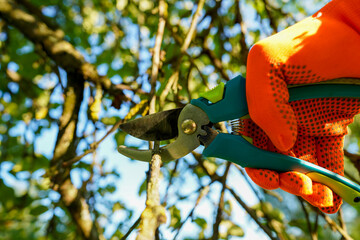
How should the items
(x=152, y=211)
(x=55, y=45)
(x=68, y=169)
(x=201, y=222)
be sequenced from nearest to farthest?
1. (x=152, y=211)
2. (x=68, y=169)
3. (x=55, y=45)
4. (x=201, y=222)

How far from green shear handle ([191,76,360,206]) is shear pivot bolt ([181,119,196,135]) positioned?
0.20 ft

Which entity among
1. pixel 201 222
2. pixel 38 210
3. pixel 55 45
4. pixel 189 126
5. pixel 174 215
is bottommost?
pixel 201 222

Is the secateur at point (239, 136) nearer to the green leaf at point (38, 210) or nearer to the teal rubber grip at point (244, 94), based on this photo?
the teal rubber grip at point (244, 94)

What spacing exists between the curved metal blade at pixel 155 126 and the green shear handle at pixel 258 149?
14 centimetres

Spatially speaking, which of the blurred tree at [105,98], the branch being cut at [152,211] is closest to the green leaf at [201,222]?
the blurred tree at [105,98]

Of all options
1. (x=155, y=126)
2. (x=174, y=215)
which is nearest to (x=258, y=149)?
(x=155, y=126)

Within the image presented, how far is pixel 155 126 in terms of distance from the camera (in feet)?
3.78

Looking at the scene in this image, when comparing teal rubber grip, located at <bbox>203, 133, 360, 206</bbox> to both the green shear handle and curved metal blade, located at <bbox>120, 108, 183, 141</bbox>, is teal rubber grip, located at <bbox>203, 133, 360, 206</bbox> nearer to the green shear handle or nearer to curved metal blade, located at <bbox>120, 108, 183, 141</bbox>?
the green shear handle

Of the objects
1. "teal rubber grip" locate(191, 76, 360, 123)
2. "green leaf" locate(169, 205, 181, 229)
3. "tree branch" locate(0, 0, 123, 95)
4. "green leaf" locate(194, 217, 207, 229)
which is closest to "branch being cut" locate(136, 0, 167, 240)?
"teal rubber grip" locate(191, 76, 360, 123)

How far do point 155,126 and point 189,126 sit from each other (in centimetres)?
11

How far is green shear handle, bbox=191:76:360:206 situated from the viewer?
1.04m

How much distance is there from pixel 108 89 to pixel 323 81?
3.80 feet

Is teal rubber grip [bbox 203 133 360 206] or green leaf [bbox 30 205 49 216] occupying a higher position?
green leaf [bbox 30 205 49 216]

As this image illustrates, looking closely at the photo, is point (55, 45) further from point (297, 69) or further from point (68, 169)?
point (297, 69)
